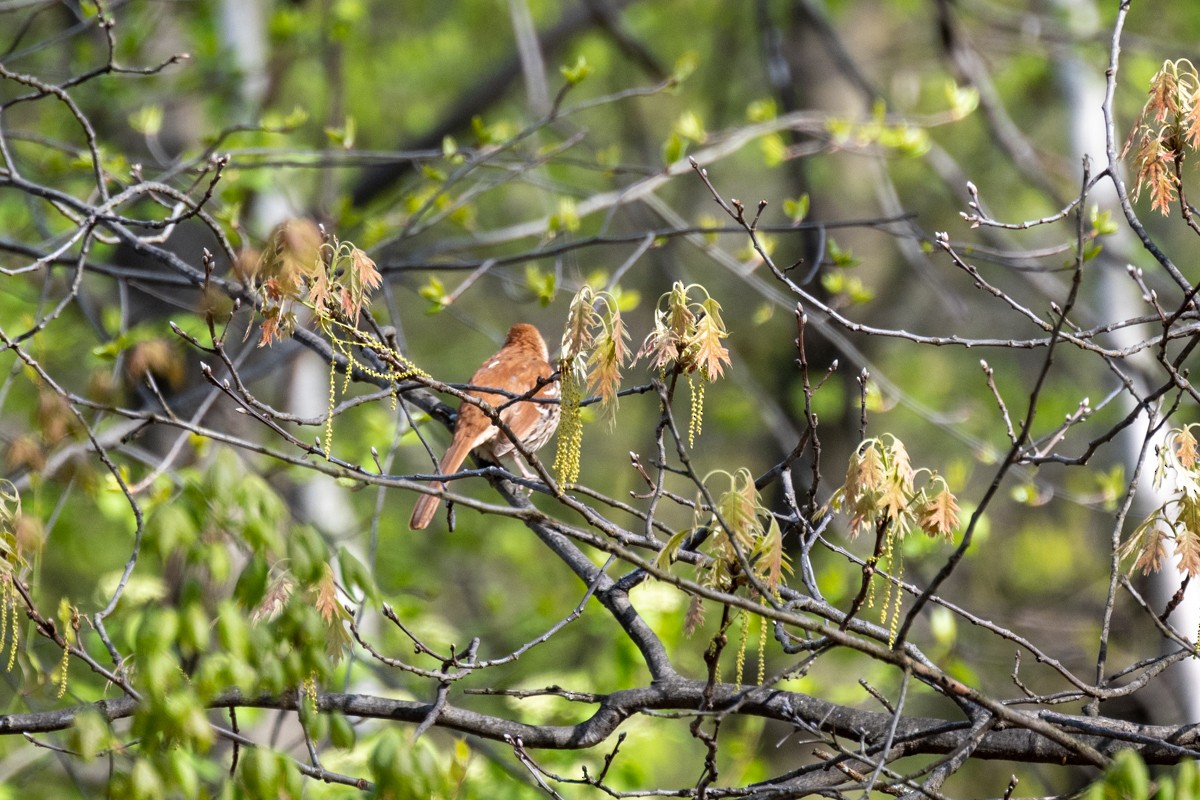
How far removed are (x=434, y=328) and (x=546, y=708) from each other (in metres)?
9.29

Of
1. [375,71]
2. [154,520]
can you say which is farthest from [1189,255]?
[154,520]

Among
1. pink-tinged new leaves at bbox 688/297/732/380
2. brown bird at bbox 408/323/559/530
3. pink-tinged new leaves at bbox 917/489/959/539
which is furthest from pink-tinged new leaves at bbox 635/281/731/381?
brown bird at bbox 408/323/559/530

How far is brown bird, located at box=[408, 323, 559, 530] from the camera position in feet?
17.0

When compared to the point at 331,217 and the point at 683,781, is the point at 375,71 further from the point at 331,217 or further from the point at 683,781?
the point at 683,781

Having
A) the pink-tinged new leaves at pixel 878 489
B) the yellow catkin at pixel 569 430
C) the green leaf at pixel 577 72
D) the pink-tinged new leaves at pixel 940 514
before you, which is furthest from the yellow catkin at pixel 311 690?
the green leaf at pixel 577 72

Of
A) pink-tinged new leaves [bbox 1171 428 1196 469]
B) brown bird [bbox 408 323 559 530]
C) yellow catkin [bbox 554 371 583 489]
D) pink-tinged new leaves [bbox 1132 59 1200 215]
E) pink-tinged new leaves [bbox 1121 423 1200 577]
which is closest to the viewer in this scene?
yellow catkin [bbox 554 371 583 489]

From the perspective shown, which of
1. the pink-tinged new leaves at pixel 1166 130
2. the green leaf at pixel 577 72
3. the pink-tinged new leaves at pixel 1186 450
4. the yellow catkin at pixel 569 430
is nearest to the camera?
the yellow catkin at pixel 569 430

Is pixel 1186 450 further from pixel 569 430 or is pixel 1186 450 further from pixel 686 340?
pixel 569 430

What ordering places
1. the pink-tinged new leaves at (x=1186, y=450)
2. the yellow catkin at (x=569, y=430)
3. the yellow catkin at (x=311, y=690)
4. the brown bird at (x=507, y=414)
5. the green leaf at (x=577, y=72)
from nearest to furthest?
1. the yellow catkin at (x=311, y=690)
2. the yellow catkin at (x=569, y=430)
3. the pink-tinged new leaves at (x=1186, y=450)
4. the brown bird at (x=507, y=414)
5. the green leaf at (x=577, y=72)

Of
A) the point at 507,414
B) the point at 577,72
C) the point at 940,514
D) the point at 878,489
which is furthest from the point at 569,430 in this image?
the point at 507,414

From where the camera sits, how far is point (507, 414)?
5.86 meters

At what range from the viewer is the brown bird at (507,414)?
519 cm

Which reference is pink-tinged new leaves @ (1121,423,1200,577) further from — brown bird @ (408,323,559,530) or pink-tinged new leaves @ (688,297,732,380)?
brown bird @ (408,323,559,530)

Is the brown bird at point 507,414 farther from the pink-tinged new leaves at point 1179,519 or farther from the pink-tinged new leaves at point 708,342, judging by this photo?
the pink-tinged new leaves at point 1179,519
